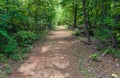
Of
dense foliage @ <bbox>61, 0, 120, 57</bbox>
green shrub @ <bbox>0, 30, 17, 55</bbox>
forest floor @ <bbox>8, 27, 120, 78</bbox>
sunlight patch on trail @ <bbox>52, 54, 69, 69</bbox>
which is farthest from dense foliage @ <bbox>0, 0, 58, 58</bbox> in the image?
dense foliage @ <bbox>61, 0, 120, 57</bbox>

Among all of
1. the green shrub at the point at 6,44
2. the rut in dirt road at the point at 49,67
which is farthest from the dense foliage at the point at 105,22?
the green shrub at the point at 6,44

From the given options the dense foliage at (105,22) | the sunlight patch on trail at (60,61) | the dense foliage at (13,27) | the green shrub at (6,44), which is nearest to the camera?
the sunlight patch on trail at (60,61)

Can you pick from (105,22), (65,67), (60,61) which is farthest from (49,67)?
(105,22)

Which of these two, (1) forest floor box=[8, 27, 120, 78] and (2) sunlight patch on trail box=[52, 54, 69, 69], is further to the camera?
(2) sunlight patch on trail box=[52, 54, 69, 69]

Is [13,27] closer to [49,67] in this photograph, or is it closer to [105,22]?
[49,67]

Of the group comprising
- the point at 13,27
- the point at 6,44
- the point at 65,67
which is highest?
the point at 13,27

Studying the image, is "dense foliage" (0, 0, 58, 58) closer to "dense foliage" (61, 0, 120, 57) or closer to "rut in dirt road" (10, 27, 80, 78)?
"rut in dirt road" (10, 27, 80, 78)

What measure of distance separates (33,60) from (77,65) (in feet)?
8.49

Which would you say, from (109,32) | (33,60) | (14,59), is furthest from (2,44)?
(109,32)

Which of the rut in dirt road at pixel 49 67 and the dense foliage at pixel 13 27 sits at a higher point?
the dense foliage at pixel 13 27

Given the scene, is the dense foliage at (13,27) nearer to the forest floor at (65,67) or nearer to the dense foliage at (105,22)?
the forest floor at (65,67)

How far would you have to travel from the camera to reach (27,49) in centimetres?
1099

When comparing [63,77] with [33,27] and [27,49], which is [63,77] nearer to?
[27,49]

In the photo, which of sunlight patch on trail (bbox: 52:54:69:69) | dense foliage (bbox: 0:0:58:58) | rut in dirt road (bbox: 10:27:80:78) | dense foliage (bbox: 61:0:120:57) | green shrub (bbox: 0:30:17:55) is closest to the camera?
A: rut in dirt road (bbox: 10:27:80:78)
